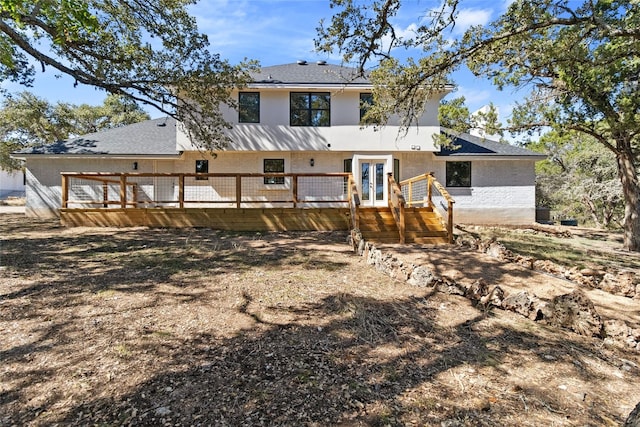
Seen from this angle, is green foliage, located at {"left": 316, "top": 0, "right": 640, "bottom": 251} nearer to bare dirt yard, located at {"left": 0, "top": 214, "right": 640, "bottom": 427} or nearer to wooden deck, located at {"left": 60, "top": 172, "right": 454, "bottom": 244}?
wooden deck, located at {"left": 60, "top": 172, "right": 454, "bottom": 244}

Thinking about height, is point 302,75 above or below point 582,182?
above

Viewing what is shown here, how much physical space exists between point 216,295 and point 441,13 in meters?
6.80

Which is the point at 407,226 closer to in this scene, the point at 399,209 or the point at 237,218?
the point at 399,209

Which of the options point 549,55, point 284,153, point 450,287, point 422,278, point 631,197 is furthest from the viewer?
point 284,153

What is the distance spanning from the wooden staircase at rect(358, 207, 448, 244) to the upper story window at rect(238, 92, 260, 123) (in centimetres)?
664

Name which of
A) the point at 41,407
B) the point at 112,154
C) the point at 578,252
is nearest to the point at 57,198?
the point at 112,154

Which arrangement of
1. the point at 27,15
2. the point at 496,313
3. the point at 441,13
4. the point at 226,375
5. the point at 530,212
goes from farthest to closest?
the point at 530,212 → the point at 27,15 → the point at 441,13 → the point at 496,313 → the point at 226,375

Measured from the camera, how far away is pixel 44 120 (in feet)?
79.4

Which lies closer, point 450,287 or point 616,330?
point 616,330

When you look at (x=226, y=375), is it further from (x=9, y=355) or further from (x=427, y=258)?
(x=427, y=258)

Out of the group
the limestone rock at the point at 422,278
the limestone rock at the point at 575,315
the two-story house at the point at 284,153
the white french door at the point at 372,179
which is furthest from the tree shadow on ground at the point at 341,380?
the white french door at the point at 372,179

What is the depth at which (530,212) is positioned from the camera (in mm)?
14469

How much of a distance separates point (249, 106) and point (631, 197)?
1379 centimetres

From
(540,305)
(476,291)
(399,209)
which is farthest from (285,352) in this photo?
(399,209)
